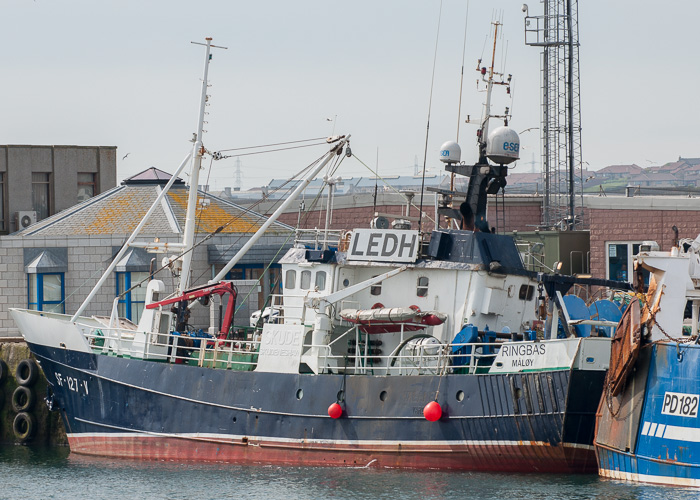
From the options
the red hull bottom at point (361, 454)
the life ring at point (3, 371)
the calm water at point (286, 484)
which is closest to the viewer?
the calm water at point (286, 484)

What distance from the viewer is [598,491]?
22.8 meters

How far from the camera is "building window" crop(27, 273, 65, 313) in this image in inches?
1479

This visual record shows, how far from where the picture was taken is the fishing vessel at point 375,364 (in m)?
24.4

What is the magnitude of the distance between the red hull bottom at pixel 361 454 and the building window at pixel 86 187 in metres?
17.0

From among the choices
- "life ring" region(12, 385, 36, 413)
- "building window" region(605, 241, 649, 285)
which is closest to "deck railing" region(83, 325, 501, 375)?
"life ring" region(12, 385, 36, 413)

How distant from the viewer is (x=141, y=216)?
3947cm

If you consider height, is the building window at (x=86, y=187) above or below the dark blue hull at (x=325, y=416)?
above

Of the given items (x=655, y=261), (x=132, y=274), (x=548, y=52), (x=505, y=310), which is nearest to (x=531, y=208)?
(x=548, y=52)

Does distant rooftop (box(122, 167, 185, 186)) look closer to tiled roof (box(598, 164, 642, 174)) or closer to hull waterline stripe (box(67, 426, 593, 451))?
hull waterline stripe (box(67, 426, 593, 451))

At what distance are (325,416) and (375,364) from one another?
177 centimetres

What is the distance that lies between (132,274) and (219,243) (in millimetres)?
2876

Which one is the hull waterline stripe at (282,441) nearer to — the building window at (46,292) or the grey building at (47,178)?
the building window at (46,292)

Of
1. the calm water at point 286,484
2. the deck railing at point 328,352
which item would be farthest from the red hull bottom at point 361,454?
the deck railing at point 328,352

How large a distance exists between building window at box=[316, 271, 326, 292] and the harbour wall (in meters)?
9.15
